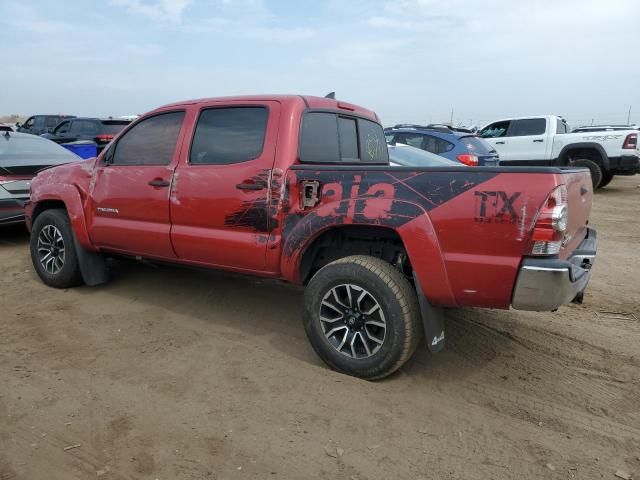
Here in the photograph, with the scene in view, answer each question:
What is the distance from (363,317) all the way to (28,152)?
20.1ft

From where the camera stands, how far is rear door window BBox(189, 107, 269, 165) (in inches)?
141

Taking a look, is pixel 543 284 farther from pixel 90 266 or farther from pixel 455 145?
pixel 455 145

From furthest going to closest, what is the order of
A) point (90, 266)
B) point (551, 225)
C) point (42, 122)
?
point (42, 122)
point (90, 266)
point (551, 225)

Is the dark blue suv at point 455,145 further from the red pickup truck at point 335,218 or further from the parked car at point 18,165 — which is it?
the parked car at point 18,165

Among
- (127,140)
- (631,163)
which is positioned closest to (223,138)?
(127,140)

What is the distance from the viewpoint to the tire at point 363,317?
9.81 ft

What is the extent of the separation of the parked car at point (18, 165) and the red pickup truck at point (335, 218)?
216 centimetres

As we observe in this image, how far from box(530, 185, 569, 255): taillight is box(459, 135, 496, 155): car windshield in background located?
728 cm

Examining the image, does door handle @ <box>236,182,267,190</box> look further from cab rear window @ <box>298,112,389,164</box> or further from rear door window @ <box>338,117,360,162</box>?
rear door window @ <box>338,117,360,162</box>

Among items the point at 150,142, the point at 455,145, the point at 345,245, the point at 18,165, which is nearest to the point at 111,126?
the point at 18,165

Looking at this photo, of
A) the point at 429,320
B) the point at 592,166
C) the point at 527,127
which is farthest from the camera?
the point at 527,127

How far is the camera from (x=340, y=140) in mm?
4051

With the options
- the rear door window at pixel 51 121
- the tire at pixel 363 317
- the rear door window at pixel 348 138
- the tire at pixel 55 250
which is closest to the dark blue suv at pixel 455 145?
the rear door window at pixel 348 138

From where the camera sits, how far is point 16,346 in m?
3.65
